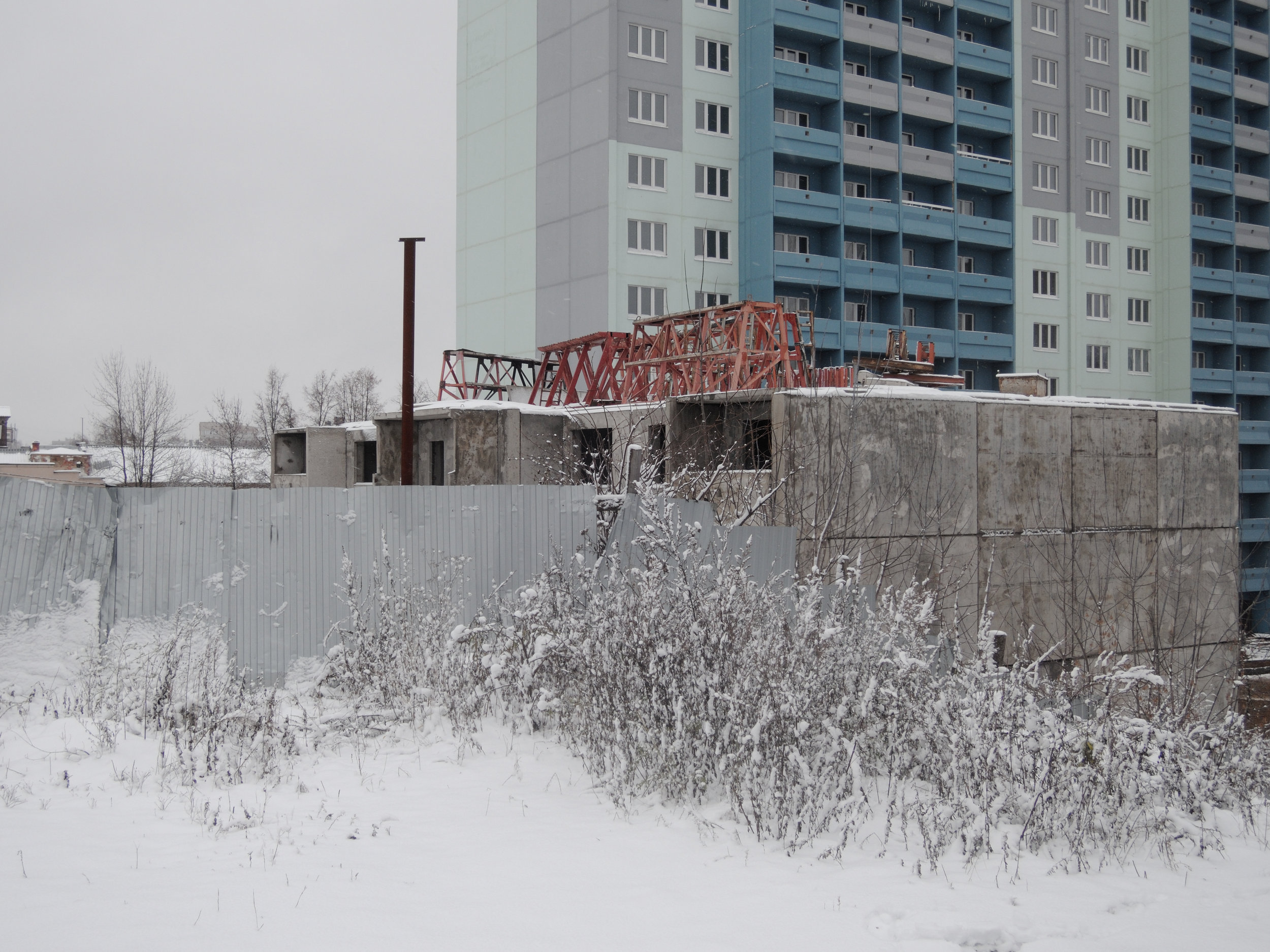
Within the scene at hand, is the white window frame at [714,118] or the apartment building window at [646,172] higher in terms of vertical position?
the white window frame at [714,118]

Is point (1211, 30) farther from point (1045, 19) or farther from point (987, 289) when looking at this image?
point (987, 289)

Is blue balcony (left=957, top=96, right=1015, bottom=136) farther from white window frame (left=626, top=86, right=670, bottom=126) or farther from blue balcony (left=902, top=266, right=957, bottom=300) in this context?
white window frame (left=626, top=86, right=670, bottom=126)

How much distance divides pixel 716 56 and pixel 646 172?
6.01 m

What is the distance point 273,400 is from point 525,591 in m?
57.9

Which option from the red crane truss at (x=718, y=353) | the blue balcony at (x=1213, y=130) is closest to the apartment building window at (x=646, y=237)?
the red crane truss at (x=718, y=353)

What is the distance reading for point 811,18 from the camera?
35719mm

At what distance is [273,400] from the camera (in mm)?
60625

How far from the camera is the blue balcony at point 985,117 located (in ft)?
129

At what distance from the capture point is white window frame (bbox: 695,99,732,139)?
35.2 meters

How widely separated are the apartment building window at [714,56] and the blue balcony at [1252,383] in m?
29.1

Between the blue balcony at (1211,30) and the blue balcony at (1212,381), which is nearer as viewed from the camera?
the blue balcony at (1212,381)

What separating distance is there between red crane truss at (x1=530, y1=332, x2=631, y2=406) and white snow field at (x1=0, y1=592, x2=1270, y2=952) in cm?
1714

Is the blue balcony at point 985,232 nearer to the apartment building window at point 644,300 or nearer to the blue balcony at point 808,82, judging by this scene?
the blue balcony at point 808,82

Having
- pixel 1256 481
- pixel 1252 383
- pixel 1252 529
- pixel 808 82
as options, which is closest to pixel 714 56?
pixel 808 82
